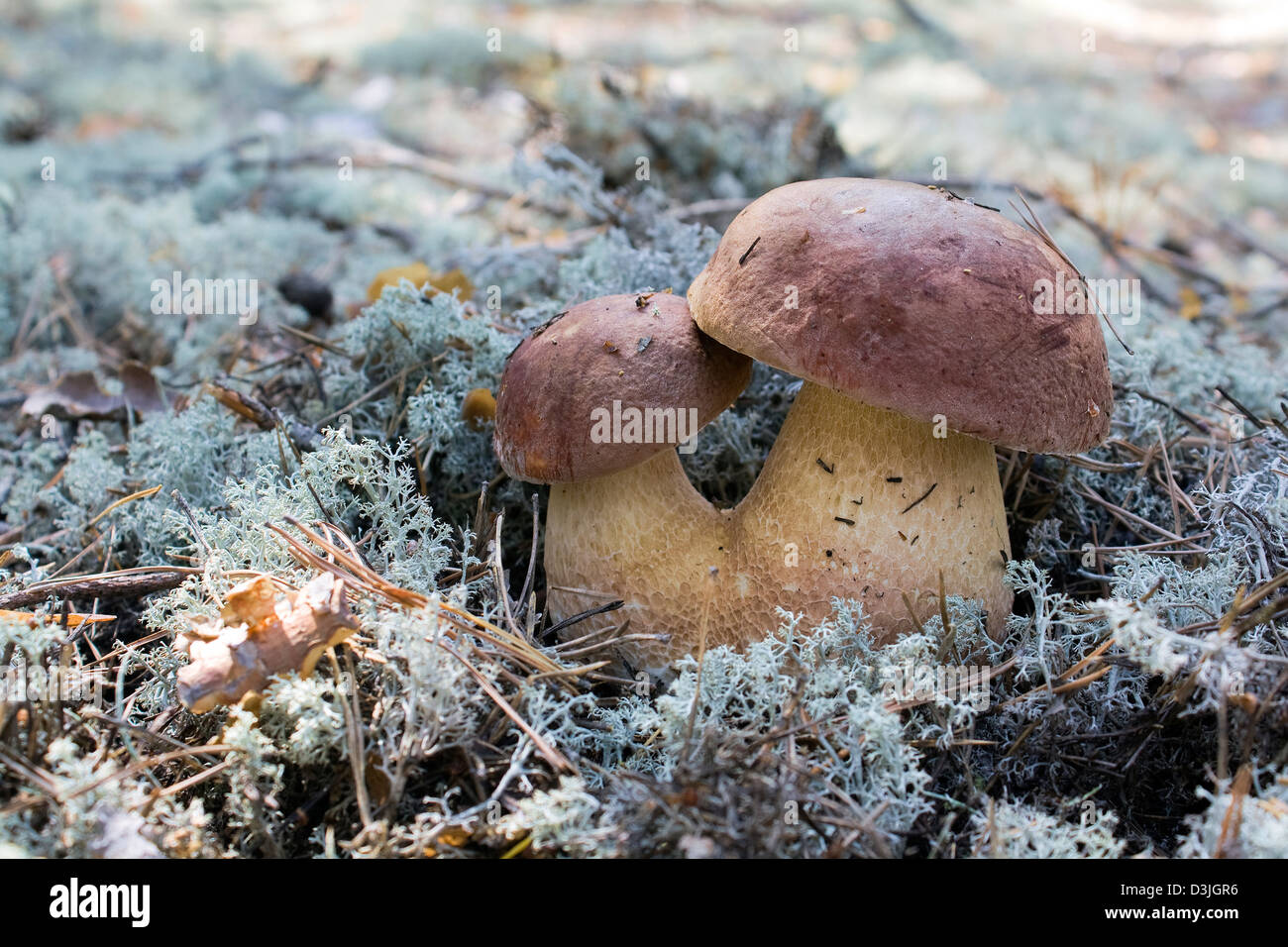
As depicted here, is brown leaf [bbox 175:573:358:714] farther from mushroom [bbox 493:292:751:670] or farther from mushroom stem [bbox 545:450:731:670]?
mushroom stem [bbox 545:450:731:670]

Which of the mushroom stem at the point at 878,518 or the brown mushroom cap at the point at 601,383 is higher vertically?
the brown mushroom cap at the point at 601,383

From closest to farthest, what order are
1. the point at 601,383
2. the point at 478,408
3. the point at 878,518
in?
the point at 601,383 → the point at 878,518 → the point at 478,408

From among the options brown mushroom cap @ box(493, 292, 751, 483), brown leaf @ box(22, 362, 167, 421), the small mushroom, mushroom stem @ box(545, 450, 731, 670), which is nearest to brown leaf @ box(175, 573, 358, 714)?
brown mushroom cap @ box(493, 292, 751, 483)

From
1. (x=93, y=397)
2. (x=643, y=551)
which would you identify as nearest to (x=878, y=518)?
(x=643, y=551)

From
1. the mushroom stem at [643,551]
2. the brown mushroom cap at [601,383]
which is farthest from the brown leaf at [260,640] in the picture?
the mushroom stem at [643,551]

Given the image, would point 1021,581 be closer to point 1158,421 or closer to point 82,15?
point 1158,421

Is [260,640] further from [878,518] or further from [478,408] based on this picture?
[878,518]

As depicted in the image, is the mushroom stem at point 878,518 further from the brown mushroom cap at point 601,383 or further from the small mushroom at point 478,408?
the small mushroom at point 478,408

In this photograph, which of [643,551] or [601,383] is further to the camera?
[643,551]
